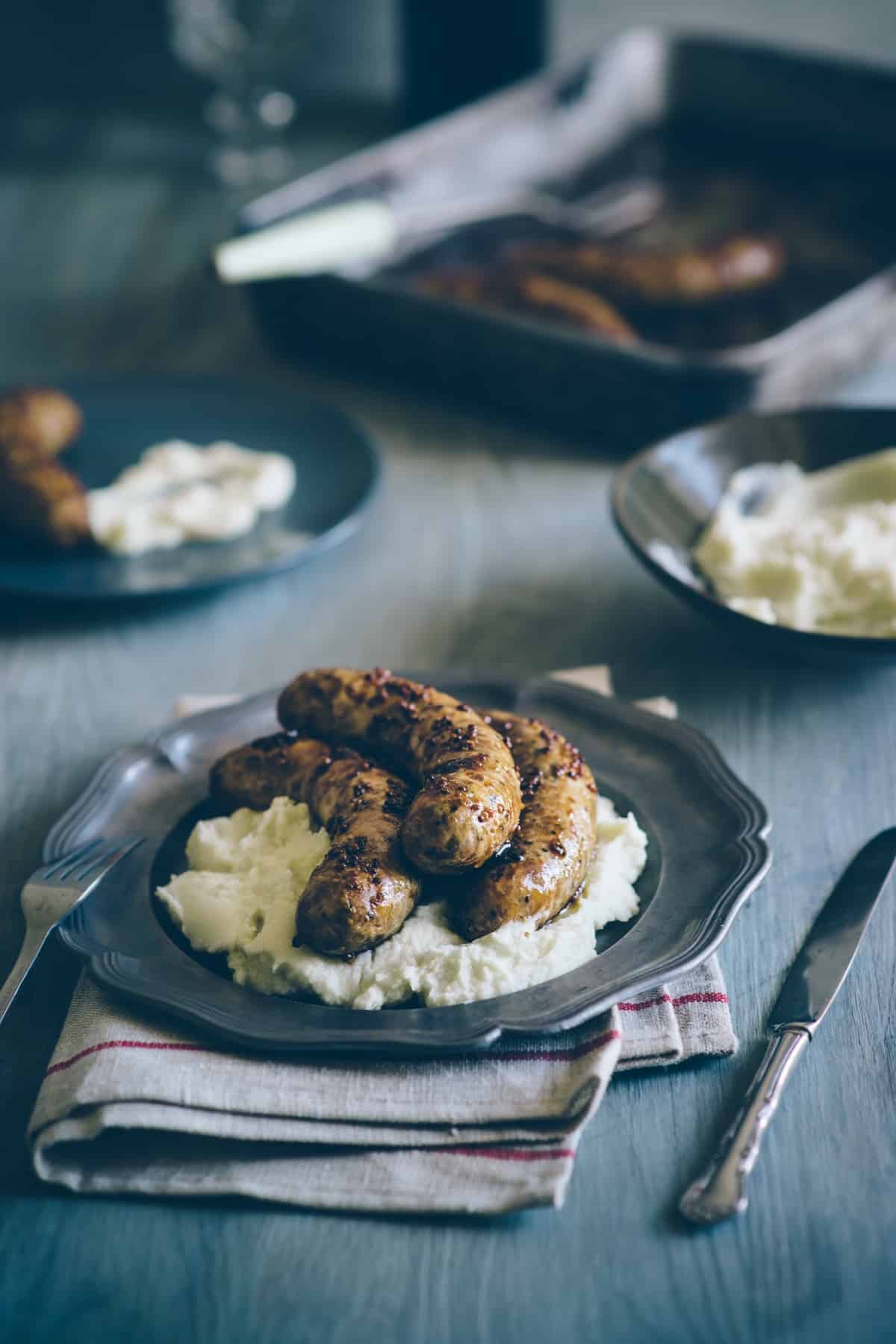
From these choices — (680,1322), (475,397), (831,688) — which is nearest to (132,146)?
(475,397)

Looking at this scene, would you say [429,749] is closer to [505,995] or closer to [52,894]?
[505,995]

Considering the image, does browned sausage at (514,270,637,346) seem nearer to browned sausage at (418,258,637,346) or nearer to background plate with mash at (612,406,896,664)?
browned sausage at (418,258,637,346)

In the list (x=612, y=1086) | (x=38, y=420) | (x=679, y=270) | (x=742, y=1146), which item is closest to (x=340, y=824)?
(x=612, y=1086)

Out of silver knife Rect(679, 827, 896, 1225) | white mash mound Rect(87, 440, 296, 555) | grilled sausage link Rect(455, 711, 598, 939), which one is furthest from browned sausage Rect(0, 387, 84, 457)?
silver knife Rect(679, 827, 896, 1225)

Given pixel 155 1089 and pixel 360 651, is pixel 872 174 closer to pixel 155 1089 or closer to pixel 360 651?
pixel 360 651

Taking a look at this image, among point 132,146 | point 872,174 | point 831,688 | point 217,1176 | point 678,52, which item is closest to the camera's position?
point 217,1176

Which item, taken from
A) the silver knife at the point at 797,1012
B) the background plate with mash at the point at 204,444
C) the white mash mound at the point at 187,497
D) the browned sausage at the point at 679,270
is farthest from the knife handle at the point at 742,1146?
the browned sausage at the point at 679,270

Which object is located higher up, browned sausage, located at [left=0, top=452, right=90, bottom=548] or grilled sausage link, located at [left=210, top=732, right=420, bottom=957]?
grilled sausage link, located at [left=210, top=732, right=420, bottom=957]
